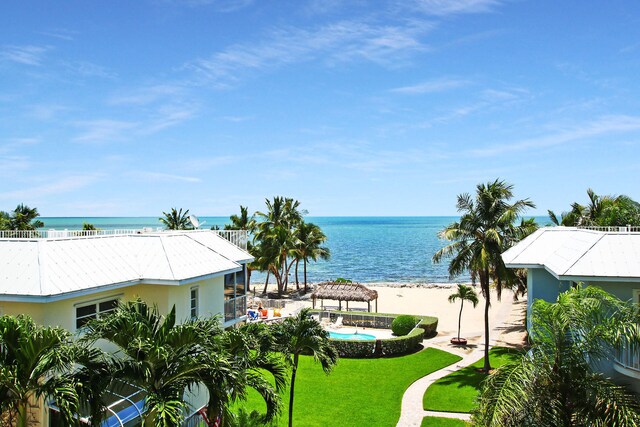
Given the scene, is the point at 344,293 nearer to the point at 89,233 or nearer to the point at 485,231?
the point at 485,231

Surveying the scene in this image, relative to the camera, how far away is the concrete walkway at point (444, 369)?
19.9 m

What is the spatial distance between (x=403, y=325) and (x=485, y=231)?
11.2 meters

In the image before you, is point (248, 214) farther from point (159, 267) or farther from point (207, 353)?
point (207, 353)

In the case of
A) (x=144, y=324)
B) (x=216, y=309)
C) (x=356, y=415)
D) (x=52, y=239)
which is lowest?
(x=356, y=415)

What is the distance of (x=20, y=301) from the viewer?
1357 cm

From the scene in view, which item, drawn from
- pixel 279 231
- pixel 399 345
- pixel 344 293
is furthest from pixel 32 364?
pixel 279 231

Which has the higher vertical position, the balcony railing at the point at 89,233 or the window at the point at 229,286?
the balcony railing at the point at 89,233

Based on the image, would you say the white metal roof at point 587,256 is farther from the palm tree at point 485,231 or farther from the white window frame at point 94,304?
the white window frame at point 94,304

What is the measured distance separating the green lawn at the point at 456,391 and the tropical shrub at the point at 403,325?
22.2 ft

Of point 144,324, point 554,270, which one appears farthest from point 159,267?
point 554,270

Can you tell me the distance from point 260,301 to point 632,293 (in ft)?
111

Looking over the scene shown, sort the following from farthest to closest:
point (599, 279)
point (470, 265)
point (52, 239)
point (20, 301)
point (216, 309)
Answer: point (470, 265) → point (216, 309) → point (52, 239) → point (599, 279) → point (20, 301)

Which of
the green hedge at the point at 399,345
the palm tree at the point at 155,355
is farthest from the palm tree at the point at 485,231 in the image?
the palm tree at the point at 155,355

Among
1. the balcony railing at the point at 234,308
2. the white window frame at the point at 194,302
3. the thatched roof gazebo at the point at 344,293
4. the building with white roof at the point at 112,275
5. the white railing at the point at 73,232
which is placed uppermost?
the white railing at the point at 73,232
